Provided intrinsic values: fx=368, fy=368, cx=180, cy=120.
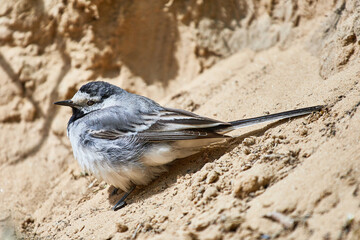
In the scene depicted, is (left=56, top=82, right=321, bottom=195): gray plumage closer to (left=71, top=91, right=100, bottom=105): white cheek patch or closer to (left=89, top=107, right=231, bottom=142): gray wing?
(left=89, top=107, right=231, bottom=142): gray wing

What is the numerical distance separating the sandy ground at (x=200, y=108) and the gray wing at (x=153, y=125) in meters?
0.41

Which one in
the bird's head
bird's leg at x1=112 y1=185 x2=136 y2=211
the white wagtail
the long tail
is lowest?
the long tail

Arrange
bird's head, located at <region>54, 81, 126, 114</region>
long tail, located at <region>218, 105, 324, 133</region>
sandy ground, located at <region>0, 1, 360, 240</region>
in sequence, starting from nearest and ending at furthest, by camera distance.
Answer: sandy ground, located at <region>0, 1, 360, 240</region> < long tail, located at <region>218, 105, 324, 133</region> < bird's head, located at <region>54, 81, 126, 114</region>

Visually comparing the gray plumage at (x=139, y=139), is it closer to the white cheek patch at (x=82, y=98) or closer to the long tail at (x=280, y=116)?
the long tail at (x=280, y=116)

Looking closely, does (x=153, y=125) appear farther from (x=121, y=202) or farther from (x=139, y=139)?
(x=121, y=202)

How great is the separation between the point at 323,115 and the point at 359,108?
1.65ft

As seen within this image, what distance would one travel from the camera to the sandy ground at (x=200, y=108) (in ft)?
10.2

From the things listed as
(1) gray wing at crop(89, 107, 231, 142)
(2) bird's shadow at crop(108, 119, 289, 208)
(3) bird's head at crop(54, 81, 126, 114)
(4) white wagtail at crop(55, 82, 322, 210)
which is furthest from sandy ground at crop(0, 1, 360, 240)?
(3) bird's head at crop(54, 81, 126, 114)

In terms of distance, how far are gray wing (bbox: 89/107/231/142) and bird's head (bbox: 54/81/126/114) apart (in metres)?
0.41

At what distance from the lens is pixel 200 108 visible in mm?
6387

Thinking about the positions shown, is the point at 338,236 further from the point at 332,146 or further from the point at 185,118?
the point at 185,118

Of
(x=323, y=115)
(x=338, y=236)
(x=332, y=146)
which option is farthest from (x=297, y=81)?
(x=338, y=236)

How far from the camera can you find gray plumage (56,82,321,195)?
453 centimetres

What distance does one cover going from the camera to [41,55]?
7.38 m
